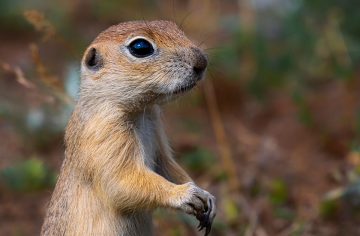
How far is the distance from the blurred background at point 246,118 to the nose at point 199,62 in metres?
1.50

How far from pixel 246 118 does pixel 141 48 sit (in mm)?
3713

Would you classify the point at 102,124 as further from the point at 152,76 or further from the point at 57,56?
the point at 57,56

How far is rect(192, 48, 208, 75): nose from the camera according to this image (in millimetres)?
4441

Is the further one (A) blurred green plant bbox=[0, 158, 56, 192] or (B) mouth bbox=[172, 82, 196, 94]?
(A) blurred green plant bbox=[0, 158, 56, 192]

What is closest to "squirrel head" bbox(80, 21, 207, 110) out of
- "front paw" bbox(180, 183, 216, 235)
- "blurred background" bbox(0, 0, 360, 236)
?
"front paw" bbox(180, 183, 216, 235)

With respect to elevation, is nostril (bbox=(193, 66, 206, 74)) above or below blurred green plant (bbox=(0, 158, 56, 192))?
below

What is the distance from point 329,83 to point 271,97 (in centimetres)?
56

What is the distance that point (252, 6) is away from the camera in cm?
894

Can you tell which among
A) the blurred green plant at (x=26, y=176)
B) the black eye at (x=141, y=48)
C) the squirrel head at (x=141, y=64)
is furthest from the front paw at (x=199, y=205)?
the blurred green plant at (x=26, y=176)

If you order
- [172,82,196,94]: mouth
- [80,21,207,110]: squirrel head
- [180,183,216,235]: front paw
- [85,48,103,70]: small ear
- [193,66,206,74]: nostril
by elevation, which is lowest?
[180,183,216,235]: front paw

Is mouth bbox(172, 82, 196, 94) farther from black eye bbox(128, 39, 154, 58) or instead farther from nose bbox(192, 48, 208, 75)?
Answer: black eye bbox(128, 39, 154, 58)

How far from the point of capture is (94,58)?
474 centimetres

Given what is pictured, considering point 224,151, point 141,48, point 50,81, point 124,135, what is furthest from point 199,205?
point 224,151

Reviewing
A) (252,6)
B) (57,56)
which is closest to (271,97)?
(252,6)
